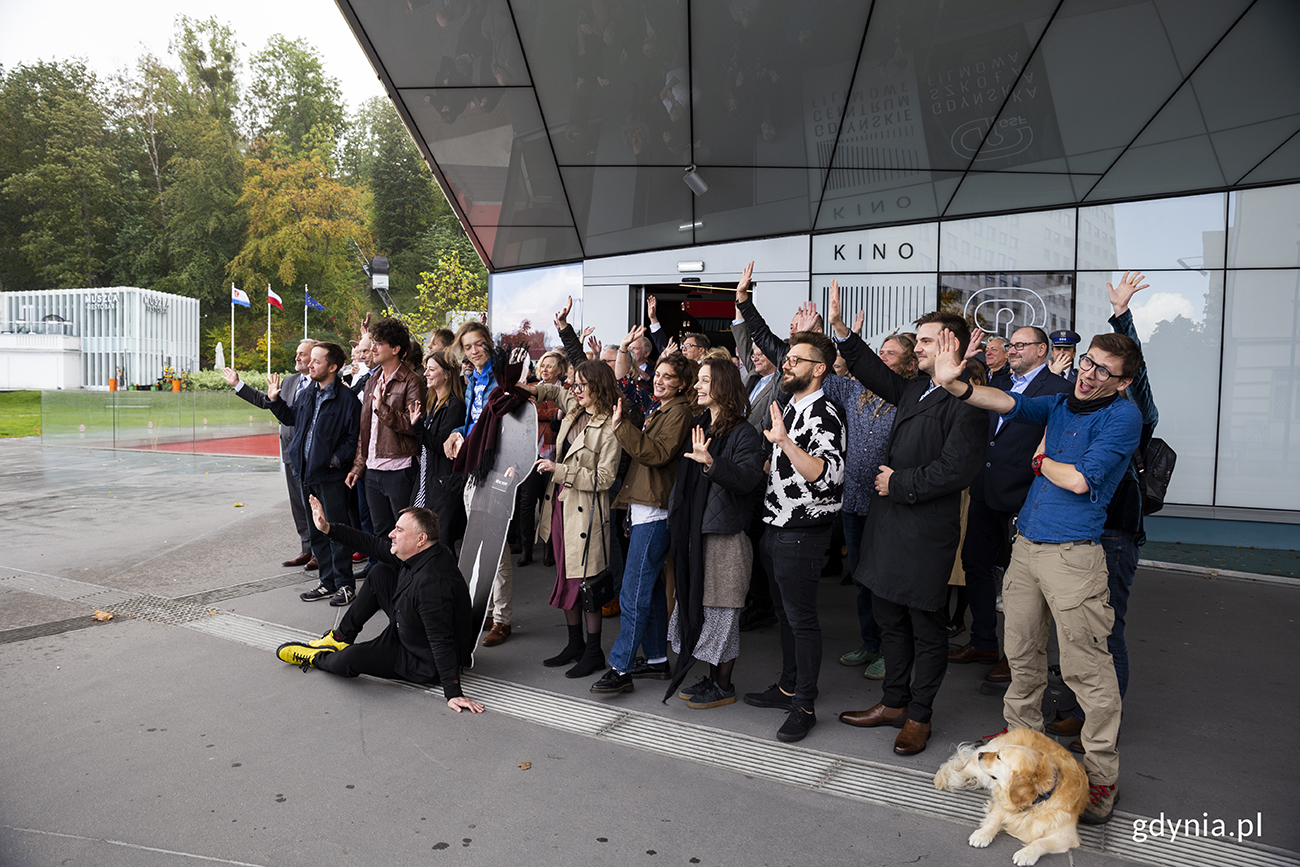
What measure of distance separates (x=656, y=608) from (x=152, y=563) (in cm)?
545

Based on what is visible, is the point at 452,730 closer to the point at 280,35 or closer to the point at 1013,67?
the point at 1013,67

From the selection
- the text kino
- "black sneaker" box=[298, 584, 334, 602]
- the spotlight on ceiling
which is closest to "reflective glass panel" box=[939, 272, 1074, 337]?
the text kino

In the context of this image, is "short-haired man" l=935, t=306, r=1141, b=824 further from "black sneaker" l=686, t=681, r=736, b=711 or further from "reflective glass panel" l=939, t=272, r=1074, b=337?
"reflective glass panel" l=939, t=272, r=1074, b=337

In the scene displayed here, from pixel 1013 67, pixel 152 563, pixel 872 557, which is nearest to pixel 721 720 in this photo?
pixel 872 557

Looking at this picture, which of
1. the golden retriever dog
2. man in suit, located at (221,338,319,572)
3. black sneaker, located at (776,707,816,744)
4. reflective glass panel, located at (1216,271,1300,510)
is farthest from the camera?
reflective glass panel, located at (1216,271,1300,510)

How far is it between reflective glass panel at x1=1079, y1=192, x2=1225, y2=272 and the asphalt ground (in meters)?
4.45

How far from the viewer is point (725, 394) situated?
427 cm

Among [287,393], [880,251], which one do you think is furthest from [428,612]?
[880,251]

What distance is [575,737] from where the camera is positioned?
4016mm

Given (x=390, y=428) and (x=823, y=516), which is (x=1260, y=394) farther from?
(x=390, y=428)

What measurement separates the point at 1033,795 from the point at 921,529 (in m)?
1.20

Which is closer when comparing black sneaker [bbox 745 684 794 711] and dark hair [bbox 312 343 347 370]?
black sneaker [bbox 745 684 794 711]

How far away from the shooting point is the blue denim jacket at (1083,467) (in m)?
3.32

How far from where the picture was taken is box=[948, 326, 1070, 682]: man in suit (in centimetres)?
456
